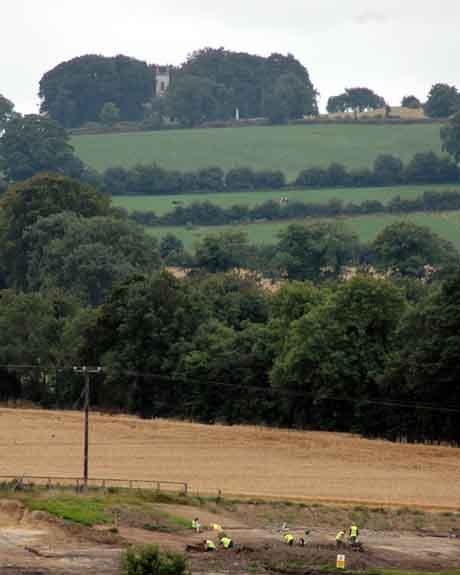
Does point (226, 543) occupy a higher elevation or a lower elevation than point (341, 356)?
Result: lower

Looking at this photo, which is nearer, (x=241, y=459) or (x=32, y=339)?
(x=241, y=459)

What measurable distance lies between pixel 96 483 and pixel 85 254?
208ft

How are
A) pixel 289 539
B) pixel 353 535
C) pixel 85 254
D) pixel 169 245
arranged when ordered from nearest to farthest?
pixel 289 539
pixel 353 535
pixel 85 254
pixel 169 245

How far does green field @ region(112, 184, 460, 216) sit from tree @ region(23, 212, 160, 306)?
132 feet

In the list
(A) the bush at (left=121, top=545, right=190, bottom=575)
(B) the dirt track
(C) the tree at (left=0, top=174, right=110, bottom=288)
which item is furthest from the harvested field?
(C) the tree at (left=0, top=174, right=110, bottom=288)

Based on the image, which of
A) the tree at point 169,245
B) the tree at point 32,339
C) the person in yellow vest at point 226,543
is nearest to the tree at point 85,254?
the tree at point 169,245

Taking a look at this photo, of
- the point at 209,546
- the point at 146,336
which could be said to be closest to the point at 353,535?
the point at 209,546

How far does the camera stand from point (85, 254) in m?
136

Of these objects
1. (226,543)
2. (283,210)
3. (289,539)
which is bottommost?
(289,539)

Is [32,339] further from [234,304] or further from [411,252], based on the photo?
[411,252]

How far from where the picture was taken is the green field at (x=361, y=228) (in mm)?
170000

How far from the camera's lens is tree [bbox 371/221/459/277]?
14625 cm

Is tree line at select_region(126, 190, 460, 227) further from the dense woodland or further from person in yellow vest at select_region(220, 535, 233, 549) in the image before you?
person in yellow vest at select_region(220, 535, 233, 549)

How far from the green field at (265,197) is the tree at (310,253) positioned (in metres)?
33.3
